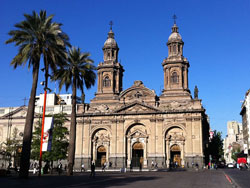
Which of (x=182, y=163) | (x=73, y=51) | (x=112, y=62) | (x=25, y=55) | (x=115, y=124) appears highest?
(x=112, y=62)

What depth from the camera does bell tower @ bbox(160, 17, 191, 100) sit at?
6612 centimetres

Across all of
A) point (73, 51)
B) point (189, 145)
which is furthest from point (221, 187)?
point (189, 145)

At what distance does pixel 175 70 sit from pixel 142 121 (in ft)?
43.6

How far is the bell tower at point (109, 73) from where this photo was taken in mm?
70062


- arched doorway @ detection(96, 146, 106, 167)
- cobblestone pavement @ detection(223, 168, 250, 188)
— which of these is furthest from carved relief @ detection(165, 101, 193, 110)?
cobblestone pavement @ detection(223, 168, 250, 188)

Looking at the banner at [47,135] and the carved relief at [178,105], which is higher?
the carved relief at [178,105]

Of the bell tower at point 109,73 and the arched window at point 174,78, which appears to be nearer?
the arched window at point 174,78

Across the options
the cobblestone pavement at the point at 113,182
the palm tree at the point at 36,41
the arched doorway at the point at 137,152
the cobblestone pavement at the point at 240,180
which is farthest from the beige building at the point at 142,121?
the palm tree at the point at 36,41

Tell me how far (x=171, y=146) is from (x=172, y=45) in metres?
22.0

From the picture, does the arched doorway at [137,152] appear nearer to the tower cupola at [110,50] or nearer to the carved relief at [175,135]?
the carved relief at [175,135]

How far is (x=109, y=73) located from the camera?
70750 mm

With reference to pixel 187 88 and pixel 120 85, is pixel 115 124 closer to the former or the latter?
pixel 120 85

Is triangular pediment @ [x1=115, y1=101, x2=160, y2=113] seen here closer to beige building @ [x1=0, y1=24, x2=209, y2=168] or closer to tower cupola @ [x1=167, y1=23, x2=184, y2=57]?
beige building @ [x1=0, y1=24, x2=209, y2=168]

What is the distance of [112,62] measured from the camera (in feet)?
233
